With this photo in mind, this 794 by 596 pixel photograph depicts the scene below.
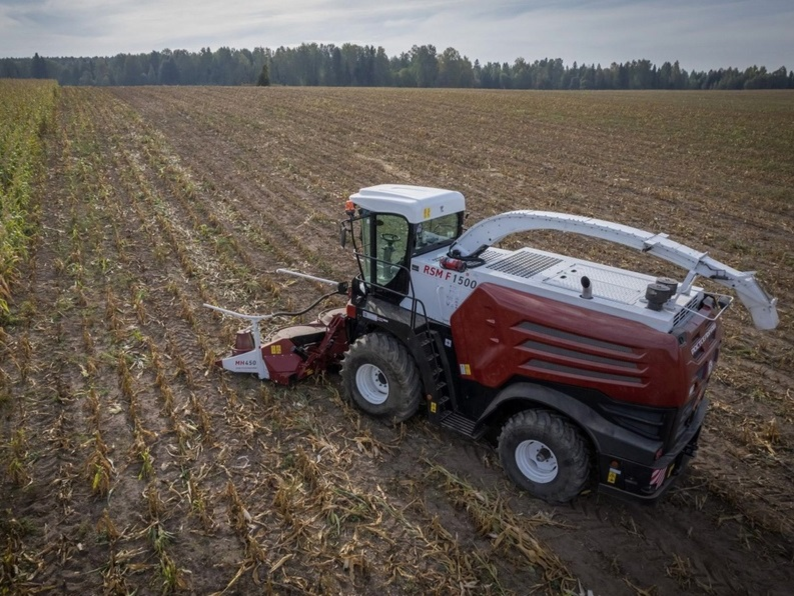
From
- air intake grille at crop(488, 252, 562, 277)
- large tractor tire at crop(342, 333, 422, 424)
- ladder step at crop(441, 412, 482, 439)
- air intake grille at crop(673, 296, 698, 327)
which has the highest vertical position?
air intake grille at crop(488, 252, 562, 277)

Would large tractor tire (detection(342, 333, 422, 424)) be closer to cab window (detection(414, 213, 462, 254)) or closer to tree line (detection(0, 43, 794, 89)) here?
cab window (detection(414, 213, 462, 254))

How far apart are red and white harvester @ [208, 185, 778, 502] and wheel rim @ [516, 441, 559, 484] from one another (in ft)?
0.04

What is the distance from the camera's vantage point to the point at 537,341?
5.42m

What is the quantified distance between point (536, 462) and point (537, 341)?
1.27 meters

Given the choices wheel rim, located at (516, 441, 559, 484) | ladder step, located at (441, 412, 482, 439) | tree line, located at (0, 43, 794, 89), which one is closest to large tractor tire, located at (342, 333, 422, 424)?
ladder step, located at (441, 412, 482, 439)

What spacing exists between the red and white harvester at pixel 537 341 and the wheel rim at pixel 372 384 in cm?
2

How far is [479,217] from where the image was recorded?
1532 centimetres

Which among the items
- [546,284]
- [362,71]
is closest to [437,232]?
[546,284]

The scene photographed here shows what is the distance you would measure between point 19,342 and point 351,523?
19.5ft

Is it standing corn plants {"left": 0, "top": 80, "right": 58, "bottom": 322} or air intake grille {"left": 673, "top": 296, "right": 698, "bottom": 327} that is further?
standing corn plants {"left": 0, "top": 80, "right": 58, "bottom": 322}

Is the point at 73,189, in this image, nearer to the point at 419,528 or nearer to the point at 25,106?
the point at 419,528

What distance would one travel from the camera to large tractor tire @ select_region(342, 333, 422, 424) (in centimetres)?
638

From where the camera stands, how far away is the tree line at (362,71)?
11619 cm

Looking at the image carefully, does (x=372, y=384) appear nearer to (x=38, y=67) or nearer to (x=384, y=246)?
(x=384, y=246)
